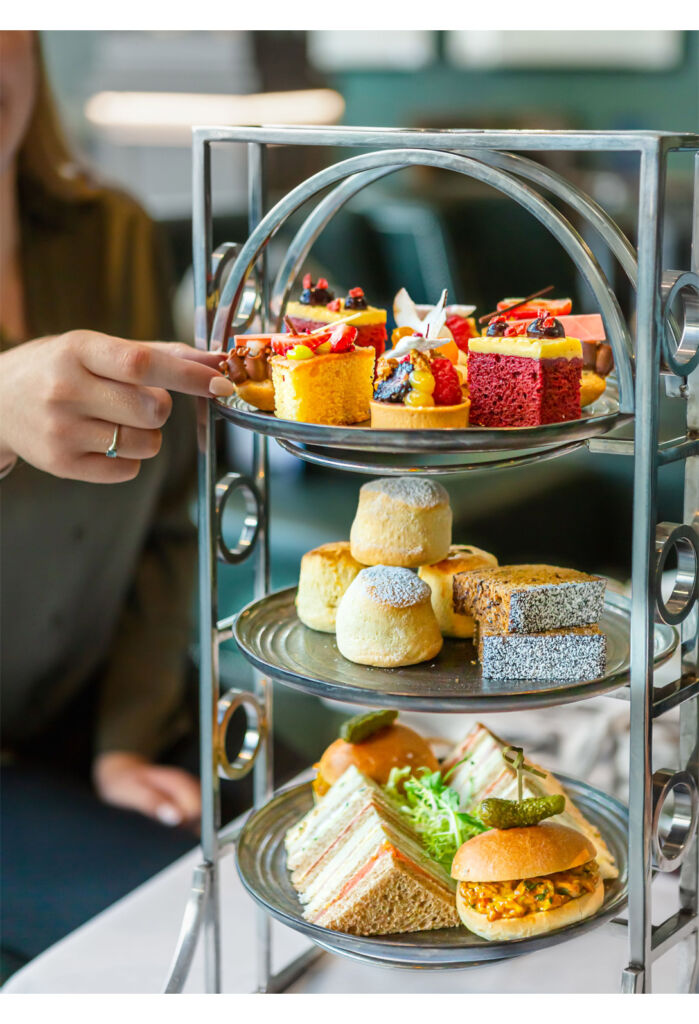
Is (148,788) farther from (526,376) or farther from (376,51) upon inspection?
(376,51)

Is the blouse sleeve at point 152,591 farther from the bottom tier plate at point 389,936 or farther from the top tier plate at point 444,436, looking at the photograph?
the top tier plate at point 444,436

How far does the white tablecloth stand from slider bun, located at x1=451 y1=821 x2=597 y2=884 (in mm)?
255

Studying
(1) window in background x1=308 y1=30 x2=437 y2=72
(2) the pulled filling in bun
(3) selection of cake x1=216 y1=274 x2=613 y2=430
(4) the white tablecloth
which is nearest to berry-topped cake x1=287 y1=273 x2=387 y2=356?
(3) selection of cake x1=216 y1=274 x2=613 y2=430

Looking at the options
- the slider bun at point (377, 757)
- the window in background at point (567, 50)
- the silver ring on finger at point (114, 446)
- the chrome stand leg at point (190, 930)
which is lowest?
the chrome stand leg at point (190, 930)

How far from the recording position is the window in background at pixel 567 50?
16.5ft

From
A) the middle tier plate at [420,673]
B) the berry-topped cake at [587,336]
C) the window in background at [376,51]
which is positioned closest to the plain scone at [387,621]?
the middle tier plate at [420,673]

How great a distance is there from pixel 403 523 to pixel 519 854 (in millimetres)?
302

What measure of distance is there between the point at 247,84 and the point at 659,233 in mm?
3815

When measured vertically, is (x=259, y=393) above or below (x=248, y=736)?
above

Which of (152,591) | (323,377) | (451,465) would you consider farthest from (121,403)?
(152,591)

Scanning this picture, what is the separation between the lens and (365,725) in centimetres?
112

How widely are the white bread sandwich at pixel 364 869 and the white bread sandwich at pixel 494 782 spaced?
9 centimetres

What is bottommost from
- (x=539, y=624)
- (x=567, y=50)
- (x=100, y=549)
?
(x=100, y=549)
